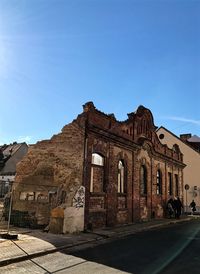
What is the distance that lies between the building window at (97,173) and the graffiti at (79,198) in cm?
128

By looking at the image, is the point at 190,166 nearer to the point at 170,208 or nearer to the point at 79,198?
the point at 170,208

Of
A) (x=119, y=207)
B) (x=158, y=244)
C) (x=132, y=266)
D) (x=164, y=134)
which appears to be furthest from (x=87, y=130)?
(x=164, y=134)

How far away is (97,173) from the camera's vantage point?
17375 mm

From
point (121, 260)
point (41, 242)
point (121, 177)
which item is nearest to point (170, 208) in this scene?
point (121, 177)

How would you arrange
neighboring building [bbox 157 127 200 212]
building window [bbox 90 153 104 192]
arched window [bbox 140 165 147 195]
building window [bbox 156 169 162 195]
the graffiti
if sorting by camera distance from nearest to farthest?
the graffiti < building window [bbox 90 153 104 192] < arched window [bbox 140 165 147 195] < building window [bbox 156 169 162 195] < neighboring building [bbox 157 127 200 212]

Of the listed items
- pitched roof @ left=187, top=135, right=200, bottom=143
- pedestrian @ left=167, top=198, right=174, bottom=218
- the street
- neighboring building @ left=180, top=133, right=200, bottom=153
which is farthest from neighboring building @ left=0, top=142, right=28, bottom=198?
the street

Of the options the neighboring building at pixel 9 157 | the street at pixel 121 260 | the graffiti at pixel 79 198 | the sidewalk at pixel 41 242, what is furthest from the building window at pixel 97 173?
the neighboring building at pixel 9 157

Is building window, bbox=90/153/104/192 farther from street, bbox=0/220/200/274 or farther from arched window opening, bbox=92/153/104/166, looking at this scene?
street, bbox=0/220/200/274

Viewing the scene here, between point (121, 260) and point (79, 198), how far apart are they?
6.12 meters

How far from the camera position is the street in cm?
802

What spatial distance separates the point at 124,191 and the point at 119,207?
1202 millimetres

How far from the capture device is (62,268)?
8.11 meters

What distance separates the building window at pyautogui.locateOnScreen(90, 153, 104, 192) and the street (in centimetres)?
478

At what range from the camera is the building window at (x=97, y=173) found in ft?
55.6
